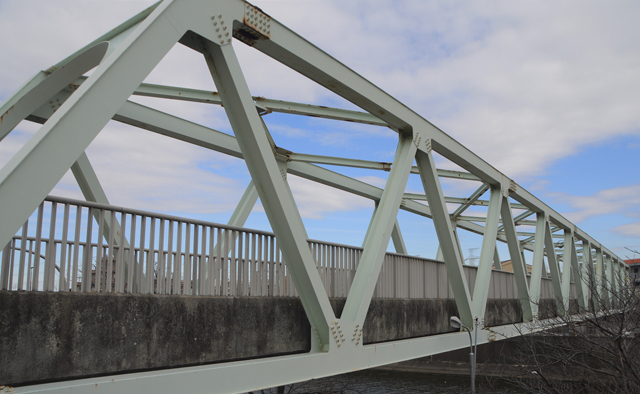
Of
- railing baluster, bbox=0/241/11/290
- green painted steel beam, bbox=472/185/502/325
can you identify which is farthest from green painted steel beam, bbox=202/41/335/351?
green painted steel beam, bbox=472/185/502/325

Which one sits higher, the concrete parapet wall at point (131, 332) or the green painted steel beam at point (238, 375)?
the concrete parapet wall at point (131, 332)

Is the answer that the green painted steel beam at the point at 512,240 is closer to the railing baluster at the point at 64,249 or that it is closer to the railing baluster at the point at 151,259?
the railing baluster at the point at 151,259

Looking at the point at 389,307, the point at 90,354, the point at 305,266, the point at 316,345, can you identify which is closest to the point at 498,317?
the point at 389,307

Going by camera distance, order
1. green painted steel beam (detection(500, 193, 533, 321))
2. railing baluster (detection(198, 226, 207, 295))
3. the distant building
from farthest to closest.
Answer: the distant building → green painted steel beam (detection(500, 193, 533, 321)) → railing baluster (detection(198, 226, 207, 295))

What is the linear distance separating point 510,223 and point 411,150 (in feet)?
22.9

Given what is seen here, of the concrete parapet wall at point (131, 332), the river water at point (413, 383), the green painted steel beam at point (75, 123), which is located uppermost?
the green painted steel beam at point (75, 123)

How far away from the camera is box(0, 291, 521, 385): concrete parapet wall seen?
15.3 ft

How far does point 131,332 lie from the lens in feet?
18.3

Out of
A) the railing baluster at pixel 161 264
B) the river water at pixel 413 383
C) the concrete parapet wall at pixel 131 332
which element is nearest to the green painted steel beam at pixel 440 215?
the concrete parapet wall at pixel 131 332

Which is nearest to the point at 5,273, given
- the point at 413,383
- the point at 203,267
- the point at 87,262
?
the point at 87,262

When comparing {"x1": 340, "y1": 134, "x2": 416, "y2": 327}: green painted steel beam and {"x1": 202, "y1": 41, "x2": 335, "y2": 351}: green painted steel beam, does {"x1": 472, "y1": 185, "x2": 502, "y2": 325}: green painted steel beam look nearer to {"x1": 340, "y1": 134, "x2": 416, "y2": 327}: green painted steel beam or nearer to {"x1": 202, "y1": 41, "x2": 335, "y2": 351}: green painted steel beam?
{"x1": 340, "y1": 134, "x2": 416, "y2": 327}: green painted steel beam

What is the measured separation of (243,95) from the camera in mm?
6137

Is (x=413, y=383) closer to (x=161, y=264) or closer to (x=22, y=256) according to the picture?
(x=161, y=264)

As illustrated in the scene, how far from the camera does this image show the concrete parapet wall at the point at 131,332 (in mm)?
4676
